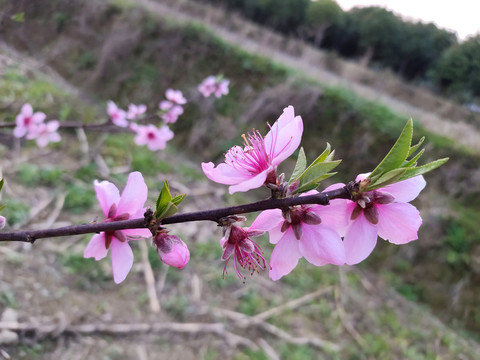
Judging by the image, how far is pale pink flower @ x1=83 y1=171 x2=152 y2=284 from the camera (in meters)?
0.54

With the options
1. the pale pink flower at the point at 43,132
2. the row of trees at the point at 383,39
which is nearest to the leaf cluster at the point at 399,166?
the pale pink flower at the point at 43,132

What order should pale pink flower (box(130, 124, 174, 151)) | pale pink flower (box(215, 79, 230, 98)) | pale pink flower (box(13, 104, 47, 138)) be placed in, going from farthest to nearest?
pale pink flower (box(215, 79, 230, 98)) → pale pink flower (box(130, 124, 174, 151)) → pale pink flower (box(13, 104, 47, 138))

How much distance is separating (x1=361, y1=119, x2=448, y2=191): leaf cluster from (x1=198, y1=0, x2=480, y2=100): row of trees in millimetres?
5527

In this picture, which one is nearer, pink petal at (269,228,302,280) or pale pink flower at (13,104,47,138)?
pink petal at (269,228,302,280)

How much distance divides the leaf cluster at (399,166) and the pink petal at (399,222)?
0.19 feet

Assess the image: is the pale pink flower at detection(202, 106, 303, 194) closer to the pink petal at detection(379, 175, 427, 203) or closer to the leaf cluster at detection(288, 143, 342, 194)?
the leaf cluster at detection(288, 143, 342, 194)

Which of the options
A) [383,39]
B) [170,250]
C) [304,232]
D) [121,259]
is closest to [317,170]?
[304,232]

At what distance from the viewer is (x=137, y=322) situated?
2.08 meters

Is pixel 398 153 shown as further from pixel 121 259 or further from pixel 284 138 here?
pixel 121 259

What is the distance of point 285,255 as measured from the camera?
0.51 m

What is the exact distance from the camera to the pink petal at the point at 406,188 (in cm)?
48

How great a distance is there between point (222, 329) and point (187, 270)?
542 millimetres

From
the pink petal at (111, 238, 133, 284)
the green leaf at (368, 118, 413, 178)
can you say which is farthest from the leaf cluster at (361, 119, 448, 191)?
the pink petal at (111, 238, 133, 284)

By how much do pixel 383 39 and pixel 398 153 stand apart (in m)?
9.68
